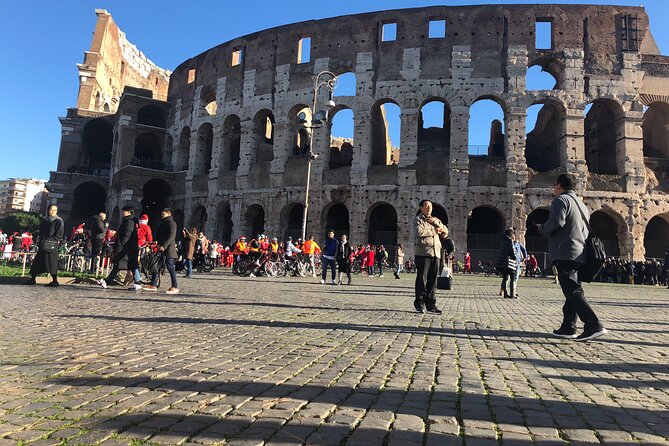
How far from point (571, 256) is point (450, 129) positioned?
67.6ft

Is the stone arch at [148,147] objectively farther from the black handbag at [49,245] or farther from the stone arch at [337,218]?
the black handbag at [49,245]

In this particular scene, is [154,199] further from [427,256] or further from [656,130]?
[656,130]

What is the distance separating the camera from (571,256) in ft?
16.6

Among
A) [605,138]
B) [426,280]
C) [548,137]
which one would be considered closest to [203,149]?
[548,137]

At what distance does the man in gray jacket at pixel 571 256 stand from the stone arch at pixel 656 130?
2433cm

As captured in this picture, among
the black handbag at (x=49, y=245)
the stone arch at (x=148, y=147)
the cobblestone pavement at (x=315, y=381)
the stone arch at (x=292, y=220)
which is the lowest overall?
the cobblestone pavement at (x=315, y=381)

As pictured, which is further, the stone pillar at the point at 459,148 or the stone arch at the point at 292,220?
the stone arch at the point at 292,220

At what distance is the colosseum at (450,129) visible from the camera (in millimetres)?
23031

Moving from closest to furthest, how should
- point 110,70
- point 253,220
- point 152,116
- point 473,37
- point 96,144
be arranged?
point 473,37
point 253,220
point 152,116
point 96,144
point 110,70

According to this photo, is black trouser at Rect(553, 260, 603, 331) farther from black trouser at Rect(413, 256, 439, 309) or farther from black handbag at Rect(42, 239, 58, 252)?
black handbag at Rect(42, 239, 58, 252)

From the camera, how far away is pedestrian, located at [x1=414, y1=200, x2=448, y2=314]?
22.7ft

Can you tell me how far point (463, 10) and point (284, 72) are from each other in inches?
427

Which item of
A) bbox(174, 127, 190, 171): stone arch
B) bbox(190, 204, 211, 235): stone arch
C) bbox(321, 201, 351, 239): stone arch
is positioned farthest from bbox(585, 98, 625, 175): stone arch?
bbox(174, 127, 190, 171): stone arch

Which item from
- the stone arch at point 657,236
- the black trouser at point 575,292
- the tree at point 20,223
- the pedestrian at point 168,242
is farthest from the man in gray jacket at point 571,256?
the tree at point 20,223
